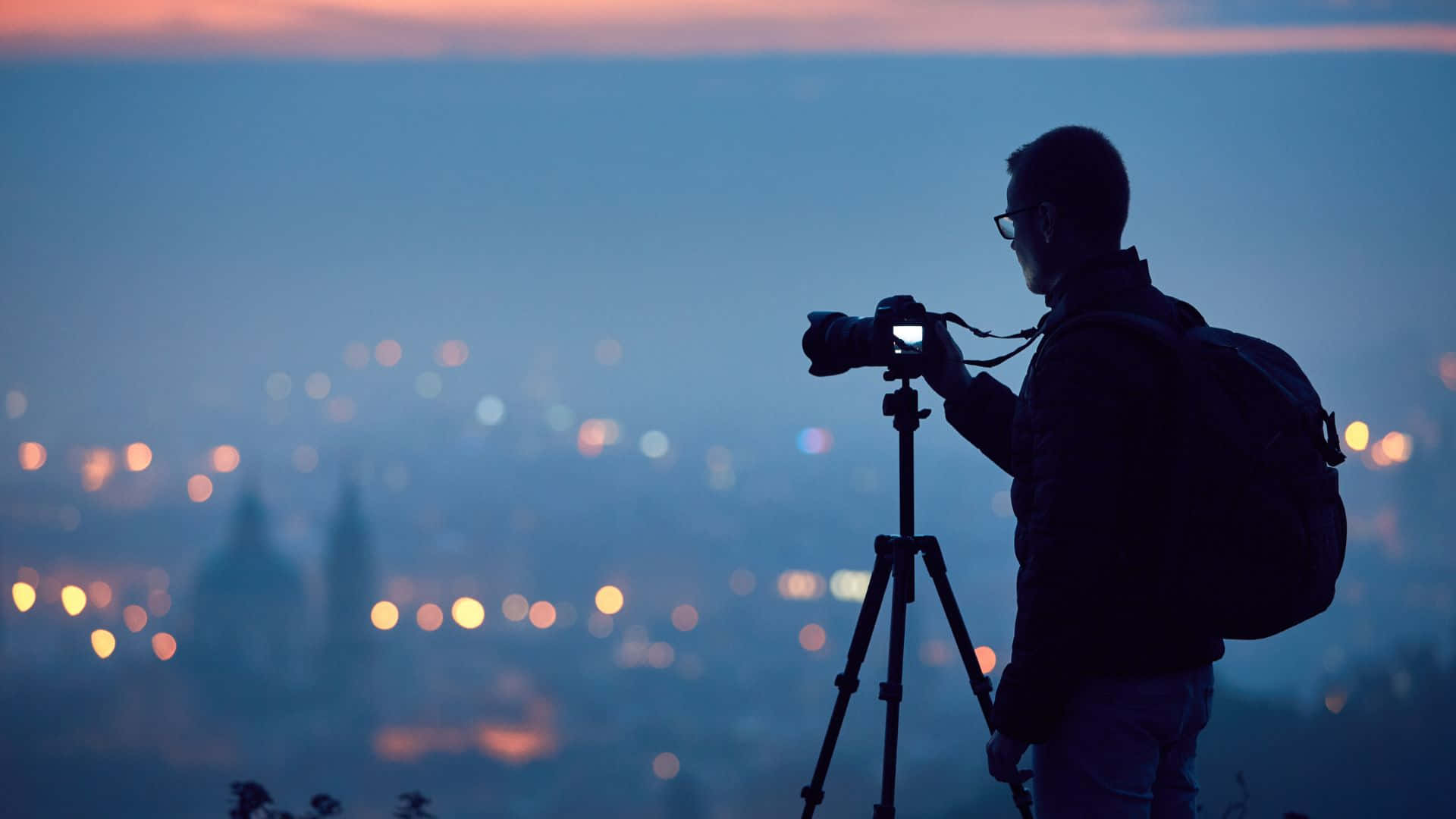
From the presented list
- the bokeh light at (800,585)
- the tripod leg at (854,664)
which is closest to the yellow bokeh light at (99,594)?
the bokeh light at (800,585)

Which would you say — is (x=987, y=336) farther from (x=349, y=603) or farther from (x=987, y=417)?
(x=349, y=603)

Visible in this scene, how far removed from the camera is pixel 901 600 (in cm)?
265

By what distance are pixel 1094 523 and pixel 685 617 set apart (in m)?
129

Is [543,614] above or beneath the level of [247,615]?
above

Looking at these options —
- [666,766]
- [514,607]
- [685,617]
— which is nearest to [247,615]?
[514,607]

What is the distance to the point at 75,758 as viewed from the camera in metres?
84.0

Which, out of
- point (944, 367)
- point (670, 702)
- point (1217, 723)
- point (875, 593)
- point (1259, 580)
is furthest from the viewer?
point (670, 702)

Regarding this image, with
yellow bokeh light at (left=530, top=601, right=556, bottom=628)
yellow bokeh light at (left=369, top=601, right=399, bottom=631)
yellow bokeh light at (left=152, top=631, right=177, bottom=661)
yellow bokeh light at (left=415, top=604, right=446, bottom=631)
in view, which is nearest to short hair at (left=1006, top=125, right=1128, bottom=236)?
yellow bokeh light at (left=152, top=631, right=177, bottom=661)

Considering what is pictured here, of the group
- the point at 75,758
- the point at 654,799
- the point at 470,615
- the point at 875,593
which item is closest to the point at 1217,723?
the point at 654,799

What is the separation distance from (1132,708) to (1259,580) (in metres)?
0.29

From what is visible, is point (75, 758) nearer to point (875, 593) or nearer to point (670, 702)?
point (670, 702)

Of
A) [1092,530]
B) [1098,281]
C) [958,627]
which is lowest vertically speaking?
[1092,530]

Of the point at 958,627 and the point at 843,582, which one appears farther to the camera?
the point at 843,582

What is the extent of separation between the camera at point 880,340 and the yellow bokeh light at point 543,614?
133 metres
